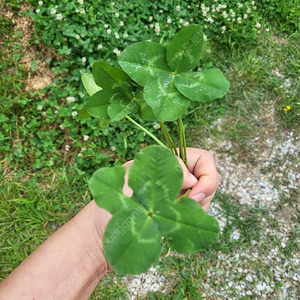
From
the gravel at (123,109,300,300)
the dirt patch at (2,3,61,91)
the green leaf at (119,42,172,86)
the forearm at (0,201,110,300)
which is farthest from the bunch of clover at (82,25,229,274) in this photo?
the dirt patch at (2,3,61,91)

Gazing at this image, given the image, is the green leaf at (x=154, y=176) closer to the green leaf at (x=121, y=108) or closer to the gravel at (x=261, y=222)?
the green leaf at (x=121, y=108)

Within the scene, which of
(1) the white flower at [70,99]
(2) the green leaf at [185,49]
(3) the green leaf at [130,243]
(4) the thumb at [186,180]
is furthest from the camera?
(1) the white flower at [70,99]

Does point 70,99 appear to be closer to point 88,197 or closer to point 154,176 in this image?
point 88,197

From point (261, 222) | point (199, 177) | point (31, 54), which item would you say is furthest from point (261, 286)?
point (31, 54)

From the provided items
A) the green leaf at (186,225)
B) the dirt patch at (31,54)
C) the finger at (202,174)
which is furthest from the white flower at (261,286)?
the dirt patch at (31,54)

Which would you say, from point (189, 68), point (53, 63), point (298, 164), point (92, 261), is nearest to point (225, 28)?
point (298, 164)
